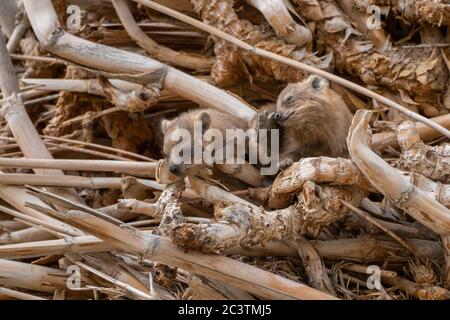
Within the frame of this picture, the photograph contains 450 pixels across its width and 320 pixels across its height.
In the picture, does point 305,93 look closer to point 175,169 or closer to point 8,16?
point 175,169

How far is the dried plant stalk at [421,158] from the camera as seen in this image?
93.9 inches

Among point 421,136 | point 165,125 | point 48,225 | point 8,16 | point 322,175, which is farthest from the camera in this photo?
point 8,16

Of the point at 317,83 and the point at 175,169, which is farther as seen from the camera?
the point at 317,83

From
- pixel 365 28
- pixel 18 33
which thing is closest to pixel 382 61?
pixel 365 28

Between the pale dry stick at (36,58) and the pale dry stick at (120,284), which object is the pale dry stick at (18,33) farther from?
the pale dry stick at (120,284)

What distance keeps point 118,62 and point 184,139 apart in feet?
1.10

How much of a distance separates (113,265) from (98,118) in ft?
2.82

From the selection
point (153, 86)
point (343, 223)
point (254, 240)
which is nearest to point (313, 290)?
point (254, 240)

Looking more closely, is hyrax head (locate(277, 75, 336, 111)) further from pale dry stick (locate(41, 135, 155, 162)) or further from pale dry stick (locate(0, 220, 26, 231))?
pale dry stick (locate(0, 220, 26, 231))

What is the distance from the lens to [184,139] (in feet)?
9.59

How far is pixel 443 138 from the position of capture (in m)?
2.76

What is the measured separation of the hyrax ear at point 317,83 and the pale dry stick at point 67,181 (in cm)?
67

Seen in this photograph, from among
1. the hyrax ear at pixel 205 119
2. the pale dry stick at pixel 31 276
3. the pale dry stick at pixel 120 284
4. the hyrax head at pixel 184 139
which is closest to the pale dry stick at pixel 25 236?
the pale dry stick at pixel 31 276

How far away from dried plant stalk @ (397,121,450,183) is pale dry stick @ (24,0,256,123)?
0.61m
